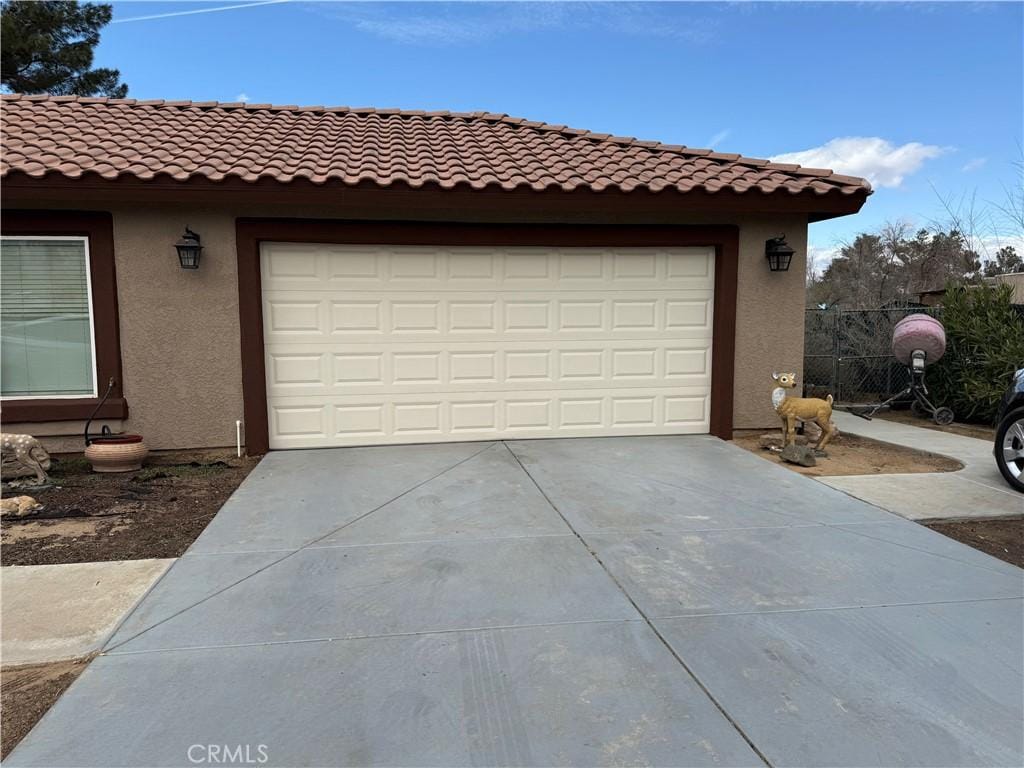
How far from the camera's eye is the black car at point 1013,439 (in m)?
5.80

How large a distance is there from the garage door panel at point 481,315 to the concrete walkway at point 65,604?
11.7ft

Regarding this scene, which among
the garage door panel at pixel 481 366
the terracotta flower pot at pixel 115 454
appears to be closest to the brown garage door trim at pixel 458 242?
the garage door panel at pixel 481 366

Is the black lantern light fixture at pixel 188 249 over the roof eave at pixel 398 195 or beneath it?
beneath

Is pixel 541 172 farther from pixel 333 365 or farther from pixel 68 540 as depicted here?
pixel 68 540

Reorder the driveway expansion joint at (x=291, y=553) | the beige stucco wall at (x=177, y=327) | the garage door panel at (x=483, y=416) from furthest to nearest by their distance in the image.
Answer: the garage door panel at (x=483, y=416), the beige stucco wall at (x=177, y=327), the driveway expansion joint at (x=291, y=553)

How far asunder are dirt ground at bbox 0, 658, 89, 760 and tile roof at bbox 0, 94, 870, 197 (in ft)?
15.8

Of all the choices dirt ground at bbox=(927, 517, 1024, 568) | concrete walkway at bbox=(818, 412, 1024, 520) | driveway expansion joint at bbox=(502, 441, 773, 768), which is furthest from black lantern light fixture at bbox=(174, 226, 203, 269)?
dirt ground at bbox=(927, 517, 1024, 568)

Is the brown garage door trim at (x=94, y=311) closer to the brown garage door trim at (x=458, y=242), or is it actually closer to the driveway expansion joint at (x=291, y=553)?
the brown garage door trim at (x=458, y=242)

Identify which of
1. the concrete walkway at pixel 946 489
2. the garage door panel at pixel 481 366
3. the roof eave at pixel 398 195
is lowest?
the concrete walkway at pixel 946 489

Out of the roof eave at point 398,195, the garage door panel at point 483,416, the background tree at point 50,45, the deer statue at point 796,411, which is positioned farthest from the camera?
the background tree at point 50,45

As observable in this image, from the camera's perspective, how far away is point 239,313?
7.06m

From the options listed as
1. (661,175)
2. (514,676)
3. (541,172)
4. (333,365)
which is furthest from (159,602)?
(661,175)

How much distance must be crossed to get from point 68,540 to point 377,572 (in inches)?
93.2

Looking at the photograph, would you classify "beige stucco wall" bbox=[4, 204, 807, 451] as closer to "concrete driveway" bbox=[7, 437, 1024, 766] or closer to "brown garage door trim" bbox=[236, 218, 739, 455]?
"brown garage door trim" bbox=[236, 218, 739, 455]
